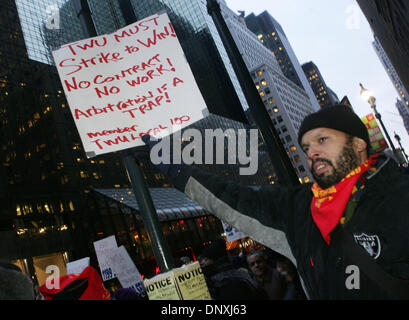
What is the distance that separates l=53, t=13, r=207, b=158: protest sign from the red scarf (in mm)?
1479

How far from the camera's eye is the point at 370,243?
1.59 m

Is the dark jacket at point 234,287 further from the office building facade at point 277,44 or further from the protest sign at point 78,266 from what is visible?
the office building facade at point 277,44

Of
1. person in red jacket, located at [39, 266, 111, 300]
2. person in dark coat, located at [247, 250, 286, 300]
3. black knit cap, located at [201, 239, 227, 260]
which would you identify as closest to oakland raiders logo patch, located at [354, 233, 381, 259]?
person in red jacket, located at [39, 266, 111, 300]

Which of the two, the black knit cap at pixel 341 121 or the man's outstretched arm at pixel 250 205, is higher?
the black knit cap at pixel 341 121

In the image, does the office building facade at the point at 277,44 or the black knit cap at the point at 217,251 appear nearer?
the black knit cap at the point at 217,251

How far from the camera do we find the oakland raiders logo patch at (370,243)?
1.56 meters

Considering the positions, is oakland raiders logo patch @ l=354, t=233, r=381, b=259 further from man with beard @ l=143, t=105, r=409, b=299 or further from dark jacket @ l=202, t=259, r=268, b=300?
dark jacket @ l=202, t=259, r=268, b=300

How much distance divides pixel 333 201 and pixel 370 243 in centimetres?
28

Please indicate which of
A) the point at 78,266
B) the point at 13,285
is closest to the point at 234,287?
the point at 13,285

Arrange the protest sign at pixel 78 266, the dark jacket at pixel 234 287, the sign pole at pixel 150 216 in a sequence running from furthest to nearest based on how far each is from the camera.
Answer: the protest sign at pixel 78 266
the dark jacket at pixel 234 287
the sign pole at pixel 150 216

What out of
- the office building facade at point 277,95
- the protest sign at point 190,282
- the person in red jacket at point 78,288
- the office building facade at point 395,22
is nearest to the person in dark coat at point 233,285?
the person in red jacket at point 78,288
